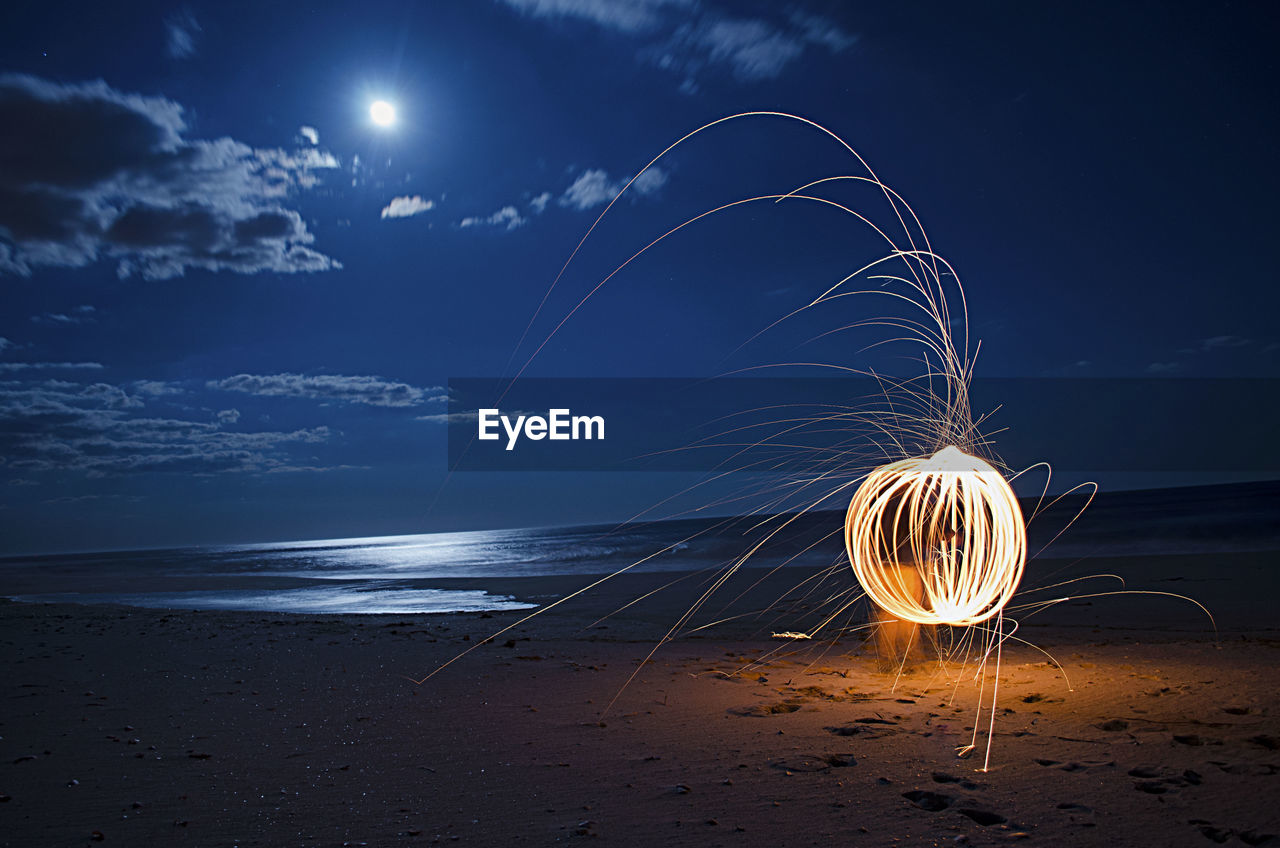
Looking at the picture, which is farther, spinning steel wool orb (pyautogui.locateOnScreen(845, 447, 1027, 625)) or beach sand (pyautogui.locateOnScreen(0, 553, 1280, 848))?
spinning steel wool orb (pyautogui.locateOnScreen(845, 447, 1027, 625))

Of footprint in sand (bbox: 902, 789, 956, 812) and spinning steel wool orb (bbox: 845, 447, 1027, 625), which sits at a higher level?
spinning steel wool orb (bbox: 845, 447, 1027, 625)

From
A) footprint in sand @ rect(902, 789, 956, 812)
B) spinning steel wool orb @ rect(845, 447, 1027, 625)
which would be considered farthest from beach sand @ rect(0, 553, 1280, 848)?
spinning steel wool orb @ rect(845, 447, 1027, 625)

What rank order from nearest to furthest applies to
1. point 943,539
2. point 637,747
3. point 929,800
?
point 929,800 < point 637,747 < point 943,539

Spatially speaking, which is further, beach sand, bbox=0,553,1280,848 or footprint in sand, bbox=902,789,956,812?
footprint in sand, bbox=902,789,956,812

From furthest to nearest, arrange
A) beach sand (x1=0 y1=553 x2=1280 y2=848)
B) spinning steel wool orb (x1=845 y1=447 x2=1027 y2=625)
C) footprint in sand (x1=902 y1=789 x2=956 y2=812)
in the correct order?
1. spinning steel wool orb (x1=845 y1=447 x2=1027 y2=625)
2. footprint in sand (x1=902 y1=789 x2=956 y2=812)
3. beach sand (x1=0 y1=553 x2=1280 y2=848)

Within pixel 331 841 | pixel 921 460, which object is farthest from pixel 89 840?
pixel 921 460

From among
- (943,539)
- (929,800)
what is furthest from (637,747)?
(943,539)

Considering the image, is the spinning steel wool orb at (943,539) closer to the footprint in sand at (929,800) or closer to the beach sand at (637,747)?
the beach sand at (637,747)

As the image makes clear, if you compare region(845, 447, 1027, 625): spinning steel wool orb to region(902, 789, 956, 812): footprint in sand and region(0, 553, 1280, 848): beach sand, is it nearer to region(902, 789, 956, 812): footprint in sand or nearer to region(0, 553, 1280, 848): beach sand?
region(0, 553, 1280, 848): beach sand

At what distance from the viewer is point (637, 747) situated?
487 centimetres

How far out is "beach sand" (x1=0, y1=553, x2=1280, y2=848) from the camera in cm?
361

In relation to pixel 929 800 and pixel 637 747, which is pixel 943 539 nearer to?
pixel 929 800

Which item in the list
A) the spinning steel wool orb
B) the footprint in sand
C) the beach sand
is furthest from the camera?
the spinning steel wool orb

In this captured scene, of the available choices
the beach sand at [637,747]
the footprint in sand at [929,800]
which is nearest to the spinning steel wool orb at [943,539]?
the beach sand at [637,747]
